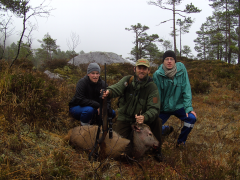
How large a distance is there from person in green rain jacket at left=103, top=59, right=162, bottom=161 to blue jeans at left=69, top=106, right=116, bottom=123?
2.55ft

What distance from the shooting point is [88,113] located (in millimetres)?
3535

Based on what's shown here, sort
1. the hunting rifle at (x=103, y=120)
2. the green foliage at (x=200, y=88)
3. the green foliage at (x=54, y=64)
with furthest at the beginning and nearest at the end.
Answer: the green foliage at (x=54, y=64) → the green foliage at (x=200, y=88) → the hunting rifle at (x=103, y=120)

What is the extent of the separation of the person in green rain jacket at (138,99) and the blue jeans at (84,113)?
0.78 m

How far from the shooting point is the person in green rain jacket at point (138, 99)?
2.81 metres

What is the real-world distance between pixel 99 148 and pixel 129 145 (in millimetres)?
498

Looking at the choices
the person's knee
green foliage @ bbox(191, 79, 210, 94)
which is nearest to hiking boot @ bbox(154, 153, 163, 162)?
the person's knee

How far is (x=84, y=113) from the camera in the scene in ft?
11.6

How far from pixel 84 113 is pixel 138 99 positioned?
1309 mm

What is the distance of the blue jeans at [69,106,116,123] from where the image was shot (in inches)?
139

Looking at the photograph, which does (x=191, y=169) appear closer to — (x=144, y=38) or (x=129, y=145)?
(x=129, y=145)

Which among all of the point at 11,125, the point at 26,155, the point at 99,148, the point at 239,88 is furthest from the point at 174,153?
the point at 239,88

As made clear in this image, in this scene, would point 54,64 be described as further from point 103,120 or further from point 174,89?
point 103,120

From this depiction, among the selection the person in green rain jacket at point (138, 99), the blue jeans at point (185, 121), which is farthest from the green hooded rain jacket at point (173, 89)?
the person in green rain jacket at point (138, 99)

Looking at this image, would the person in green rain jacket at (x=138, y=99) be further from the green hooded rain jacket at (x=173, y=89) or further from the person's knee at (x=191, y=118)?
the person's knee at (x=191, y=118)
